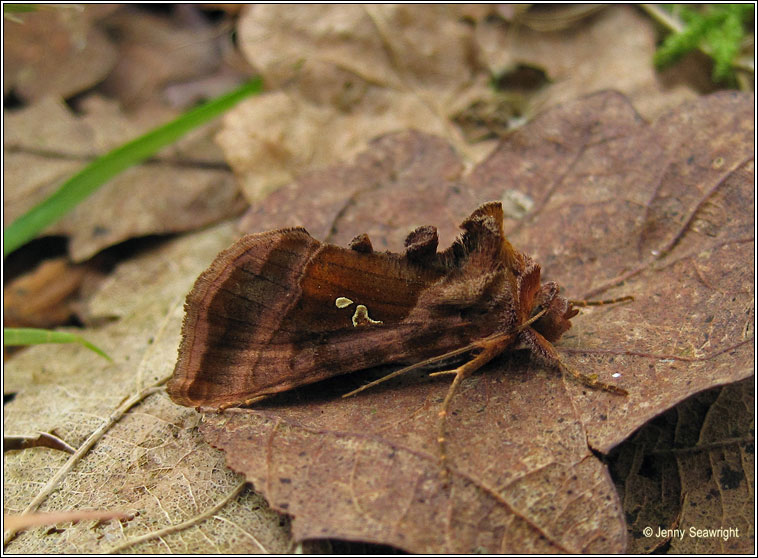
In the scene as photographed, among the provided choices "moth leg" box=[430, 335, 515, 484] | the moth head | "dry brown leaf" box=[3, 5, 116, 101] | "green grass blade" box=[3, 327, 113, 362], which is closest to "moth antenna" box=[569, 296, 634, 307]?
the moth head

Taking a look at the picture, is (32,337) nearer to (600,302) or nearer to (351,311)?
(351,311)

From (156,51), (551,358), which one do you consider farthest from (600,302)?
(156,51)

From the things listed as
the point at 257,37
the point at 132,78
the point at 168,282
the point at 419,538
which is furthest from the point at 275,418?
the point at 132,78

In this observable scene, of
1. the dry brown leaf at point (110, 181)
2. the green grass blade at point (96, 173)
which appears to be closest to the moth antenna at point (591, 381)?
the dry brown leaf at point (110, 181)

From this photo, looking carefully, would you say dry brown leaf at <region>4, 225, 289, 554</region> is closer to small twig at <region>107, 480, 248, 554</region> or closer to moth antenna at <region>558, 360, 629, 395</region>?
small twig at <region>107, 480, 248, 554</region>

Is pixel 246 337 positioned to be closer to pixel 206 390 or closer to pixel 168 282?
pixel 206 390
